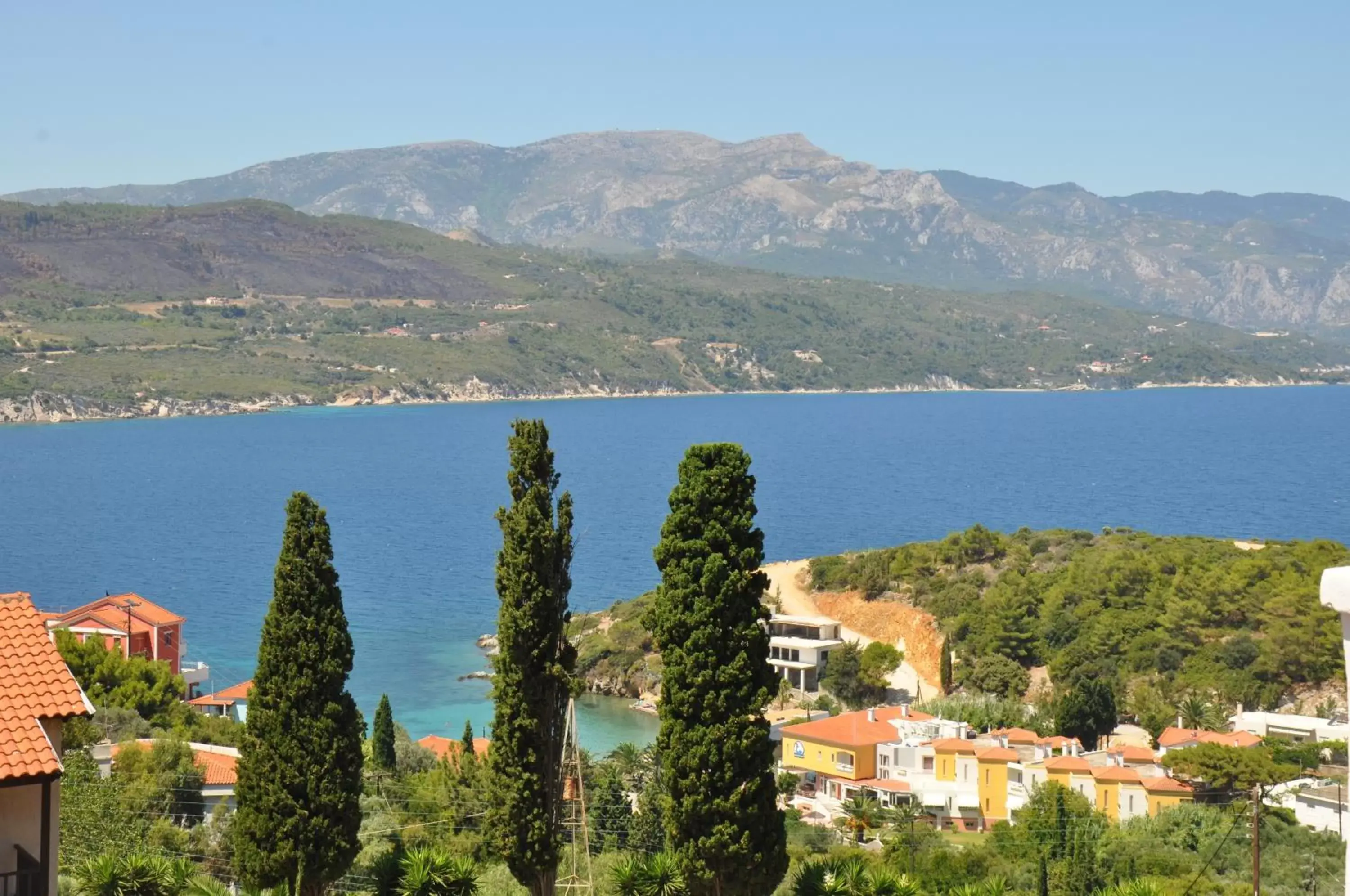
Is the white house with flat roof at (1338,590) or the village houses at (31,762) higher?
the white house with flat roof at (1338,590)

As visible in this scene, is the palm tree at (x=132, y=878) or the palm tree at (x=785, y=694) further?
the palm tree at (x=785, y=694)

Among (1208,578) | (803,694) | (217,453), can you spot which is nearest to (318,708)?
(803,694)

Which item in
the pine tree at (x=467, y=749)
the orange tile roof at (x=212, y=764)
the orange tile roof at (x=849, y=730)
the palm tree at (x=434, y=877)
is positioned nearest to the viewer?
the palm tree at (x=434, y=877)

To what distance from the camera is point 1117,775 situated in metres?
29.7

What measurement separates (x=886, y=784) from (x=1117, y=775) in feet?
15.8

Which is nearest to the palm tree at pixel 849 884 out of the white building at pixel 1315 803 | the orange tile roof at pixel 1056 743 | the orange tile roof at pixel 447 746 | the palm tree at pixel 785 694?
the orange tile roof at pixel 447 746

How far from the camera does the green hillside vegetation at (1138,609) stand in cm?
4238

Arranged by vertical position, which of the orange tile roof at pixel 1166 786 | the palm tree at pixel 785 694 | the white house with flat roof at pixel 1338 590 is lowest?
the palm tree at pixel 785 694

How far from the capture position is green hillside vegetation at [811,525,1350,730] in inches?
1668

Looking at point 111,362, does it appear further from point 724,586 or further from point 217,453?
point 724,586

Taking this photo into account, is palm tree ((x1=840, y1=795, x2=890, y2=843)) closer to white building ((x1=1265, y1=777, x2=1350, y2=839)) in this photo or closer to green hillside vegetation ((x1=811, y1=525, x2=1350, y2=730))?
white building ((x1=1265, y1=777, x2=1350, y2=839))

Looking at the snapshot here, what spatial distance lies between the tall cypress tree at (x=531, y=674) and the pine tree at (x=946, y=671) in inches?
1293

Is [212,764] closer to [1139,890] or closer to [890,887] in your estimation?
[890,887]

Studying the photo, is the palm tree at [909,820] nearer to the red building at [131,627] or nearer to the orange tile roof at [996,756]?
the orange tile roof at [996,756]
